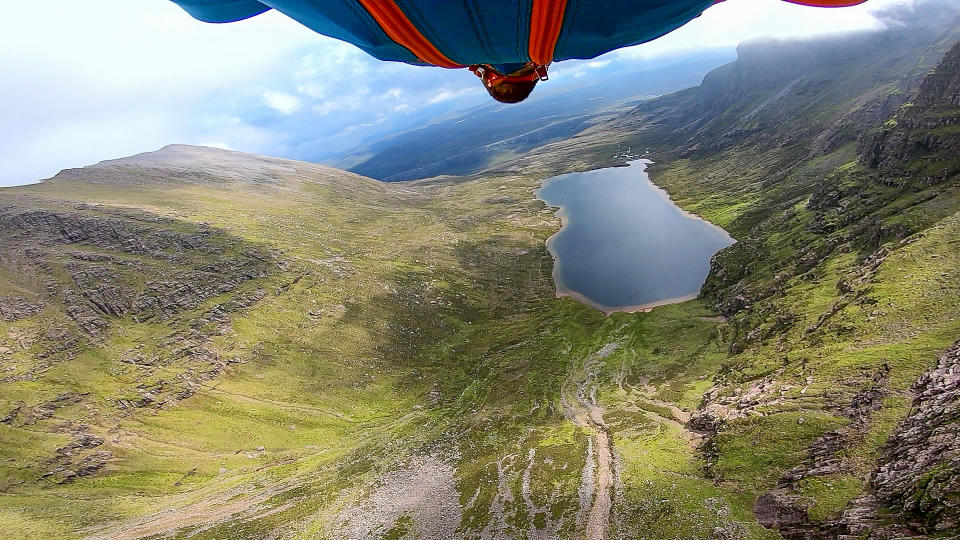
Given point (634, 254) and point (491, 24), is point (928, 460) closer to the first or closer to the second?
point (491, 24)

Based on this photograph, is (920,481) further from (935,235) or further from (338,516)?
(338,516)

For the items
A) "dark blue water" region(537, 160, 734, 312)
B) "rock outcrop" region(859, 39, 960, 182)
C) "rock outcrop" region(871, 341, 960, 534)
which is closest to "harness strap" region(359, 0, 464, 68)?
"rock outcrop" region(871, 341, 960, 534)

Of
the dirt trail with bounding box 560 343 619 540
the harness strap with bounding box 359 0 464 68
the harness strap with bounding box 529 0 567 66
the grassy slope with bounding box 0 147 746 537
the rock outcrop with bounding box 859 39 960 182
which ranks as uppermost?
the harness strap with bounding box 359 0 464 68

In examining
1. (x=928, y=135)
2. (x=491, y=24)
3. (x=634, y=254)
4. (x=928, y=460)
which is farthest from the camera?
(x=634, y=254)

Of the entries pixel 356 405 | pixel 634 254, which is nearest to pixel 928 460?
pixel 356 405

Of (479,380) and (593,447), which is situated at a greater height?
(479,380)

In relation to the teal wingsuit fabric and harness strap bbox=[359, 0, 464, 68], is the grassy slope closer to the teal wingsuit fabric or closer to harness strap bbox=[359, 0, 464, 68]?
the teal wingsuit fabric

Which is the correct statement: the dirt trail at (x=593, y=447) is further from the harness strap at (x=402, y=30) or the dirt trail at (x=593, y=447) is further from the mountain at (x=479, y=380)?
the harness strap at (x=402, y=30)

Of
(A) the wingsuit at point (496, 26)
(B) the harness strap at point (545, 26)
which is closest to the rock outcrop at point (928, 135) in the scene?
(A) the wingsuit at point (496, 26)
